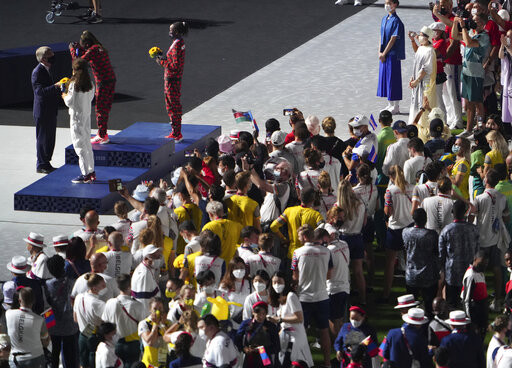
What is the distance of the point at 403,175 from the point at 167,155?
19.0 feet

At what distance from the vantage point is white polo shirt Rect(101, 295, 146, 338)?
32.7ft

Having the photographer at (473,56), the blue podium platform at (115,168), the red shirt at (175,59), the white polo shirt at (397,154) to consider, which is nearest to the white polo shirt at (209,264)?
the white polo shirt at (397,154)

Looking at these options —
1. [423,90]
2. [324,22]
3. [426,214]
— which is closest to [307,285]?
[426,214]

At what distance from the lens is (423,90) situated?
17797 mm

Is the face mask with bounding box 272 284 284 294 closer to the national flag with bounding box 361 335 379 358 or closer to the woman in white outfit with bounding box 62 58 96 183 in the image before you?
the national flag with bounding box 361 335 379 358

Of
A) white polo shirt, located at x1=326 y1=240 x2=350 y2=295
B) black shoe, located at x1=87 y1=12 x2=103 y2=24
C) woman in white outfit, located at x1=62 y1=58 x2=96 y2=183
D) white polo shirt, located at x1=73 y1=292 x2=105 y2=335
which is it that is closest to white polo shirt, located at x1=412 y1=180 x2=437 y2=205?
white polo shirt, located at x1=326 y1=240 x2=350 y2=295

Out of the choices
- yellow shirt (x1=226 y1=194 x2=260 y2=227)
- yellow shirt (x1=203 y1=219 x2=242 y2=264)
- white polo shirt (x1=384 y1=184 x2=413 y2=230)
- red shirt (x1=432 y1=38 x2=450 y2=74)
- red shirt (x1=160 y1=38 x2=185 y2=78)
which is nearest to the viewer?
yellow shirt (x1=203 y1=219 x2=242 y2=264)

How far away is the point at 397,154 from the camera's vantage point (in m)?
13.6

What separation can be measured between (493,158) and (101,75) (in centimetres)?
628

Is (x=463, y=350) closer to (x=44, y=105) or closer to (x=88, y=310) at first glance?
(x=88, y=310)

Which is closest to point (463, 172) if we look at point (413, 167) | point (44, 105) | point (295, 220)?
point (413, 167)

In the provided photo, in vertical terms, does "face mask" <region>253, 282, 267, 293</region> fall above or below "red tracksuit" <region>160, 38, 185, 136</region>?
below

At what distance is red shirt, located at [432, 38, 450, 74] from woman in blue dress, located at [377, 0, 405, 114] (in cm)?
108

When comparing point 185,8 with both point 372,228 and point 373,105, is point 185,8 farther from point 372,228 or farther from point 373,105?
point 372,228
